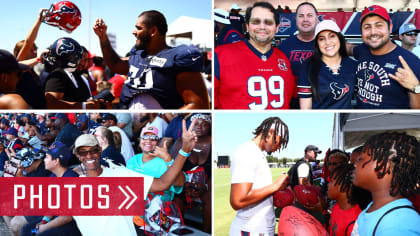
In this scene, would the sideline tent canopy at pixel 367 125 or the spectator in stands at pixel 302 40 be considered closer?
the sideline tent canopy at pixel 367 125

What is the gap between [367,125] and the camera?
2.79 m

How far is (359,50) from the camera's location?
286 centimetres

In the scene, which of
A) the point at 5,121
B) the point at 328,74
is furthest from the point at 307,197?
the point at 5,121

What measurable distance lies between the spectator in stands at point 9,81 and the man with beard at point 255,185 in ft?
5.06

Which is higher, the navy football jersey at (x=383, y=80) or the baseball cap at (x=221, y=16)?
the baseball cap at (x=221, y=16)

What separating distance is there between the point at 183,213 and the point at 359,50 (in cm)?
165


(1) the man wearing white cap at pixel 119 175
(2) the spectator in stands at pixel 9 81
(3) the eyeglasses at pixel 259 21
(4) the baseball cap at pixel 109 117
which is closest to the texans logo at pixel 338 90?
(3) the eyeglasses at pixel 259 21

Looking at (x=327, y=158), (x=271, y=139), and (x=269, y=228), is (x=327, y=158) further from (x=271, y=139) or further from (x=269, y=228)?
(x=269, y=228)

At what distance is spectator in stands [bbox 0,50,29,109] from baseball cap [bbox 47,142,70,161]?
1.11 feet

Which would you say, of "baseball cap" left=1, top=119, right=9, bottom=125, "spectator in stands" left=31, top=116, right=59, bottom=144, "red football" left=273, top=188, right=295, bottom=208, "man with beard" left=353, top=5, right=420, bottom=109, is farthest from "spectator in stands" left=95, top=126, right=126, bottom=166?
"man with beard" left=353, top=5, right=420, bottom=109

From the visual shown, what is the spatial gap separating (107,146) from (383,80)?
193cm

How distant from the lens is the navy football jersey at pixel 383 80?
280 centimetres

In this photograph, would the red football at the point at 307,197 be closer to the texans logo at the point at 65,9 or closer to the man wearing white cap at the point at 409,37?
the man wearing white cap at the point at 409,37

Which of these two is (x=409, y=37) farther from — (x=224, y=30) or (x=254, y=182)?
(x=254, y=182)
